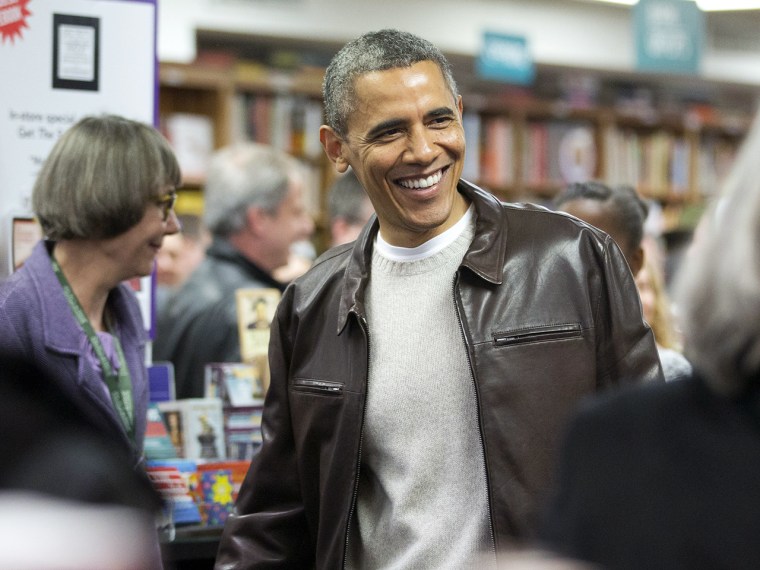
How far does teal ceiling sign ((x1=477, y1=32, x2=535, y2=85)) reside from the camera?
7805 mm

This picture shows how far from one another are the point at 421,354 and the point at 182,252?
14.4 ft

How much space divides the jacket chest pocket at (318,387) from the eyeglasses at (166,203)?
0.68 m

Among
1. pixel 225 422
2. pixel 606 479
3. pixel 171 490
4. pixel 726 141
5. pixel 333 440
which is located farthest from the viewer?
pixel 726 141

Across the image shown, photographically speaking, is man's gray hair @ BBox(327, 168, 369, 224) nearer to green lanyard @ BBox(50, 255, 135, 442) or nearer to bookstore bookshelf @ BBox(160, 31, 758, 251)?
green lanyard @ BBox(50, 255, 135, 442)

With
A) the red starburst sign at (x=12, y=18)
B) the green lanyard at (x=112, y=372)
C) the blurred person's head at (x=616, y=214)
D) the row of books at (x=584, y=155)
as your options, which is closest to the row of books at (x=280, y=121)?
the row of books at (x=584, y=155)

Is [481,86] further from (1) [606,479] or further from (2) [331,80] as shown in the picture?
(1) [606,479]

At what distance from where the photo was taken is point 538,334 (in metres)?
1.98

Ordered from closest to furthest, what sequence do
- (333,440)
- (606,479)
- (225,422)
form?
(606,479), (333,440), (225,422)

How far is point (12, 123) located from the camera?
300cm

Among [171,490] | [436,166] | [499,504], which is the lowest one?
[171,490]

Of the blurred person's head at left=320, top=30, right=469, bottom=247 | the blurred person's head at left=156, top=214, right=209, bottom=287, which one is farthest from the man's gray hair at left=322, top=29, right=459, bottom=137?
the blurred person's head at left=156, top=214, right=209, bottom=287

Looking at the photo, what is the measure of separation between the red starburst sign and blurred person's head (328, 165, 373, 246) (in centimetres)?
176

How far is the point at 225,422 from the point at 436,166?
51.8 inches

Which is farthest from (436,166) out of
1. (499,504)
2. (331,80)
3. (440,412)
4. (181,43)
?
(181,43)
